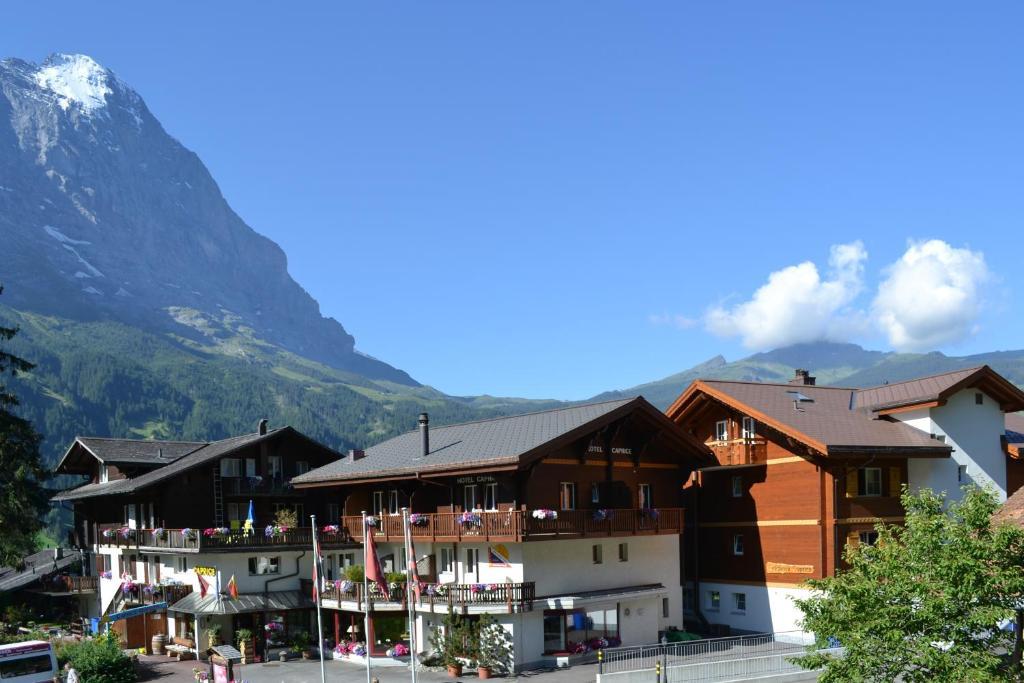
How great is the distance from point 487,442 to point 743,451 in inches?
472

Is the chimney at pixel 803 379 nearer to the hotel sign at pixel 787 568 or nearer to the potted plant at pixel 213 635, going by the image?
the hotel sign at pixel 787 568

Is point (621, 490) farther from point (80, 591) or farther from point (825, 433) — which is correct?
point (80, 591)

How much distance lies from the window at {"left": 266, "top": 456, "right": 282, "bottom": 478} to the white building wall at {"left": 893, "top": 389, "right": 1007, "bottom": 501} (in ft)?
106

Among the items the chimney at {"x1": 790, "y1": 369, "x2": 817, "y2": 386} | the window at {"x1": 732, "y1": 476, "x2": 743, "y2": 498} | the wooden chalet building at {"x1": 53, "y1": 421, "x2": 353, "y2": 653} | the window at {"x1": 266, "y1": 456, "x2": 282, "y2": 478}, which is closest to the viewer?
the wooden chalet building at {"x1": 53, "y1": 421, "x2": 353, "y2": 653}

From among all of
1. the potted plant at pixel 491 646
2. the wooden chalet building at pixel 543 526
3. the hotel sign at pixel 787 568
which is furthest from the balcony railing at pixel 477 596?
the hotel sign at pixel 787 568

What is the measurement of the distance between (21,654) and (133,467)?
21942 millimetres

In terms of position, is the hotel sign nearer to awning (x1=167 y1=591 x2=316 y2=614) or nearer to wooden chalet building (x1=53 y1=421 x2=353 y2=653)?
A: wooden chalet building (x1=53 y1=421 x2=353 y2=653)

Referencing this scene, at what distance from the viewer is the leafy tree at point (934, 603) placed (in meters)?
20.6

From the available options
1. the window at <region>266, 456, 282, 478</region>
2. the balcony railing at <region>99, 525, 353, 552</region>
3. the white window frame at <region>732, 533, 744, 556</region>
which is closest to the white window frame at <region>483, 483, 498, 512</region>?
the balcony railing at <region>99, 525, 353, 552</region>

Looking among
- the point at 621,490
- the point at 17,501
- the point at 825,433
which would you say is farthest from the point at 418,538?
the point at 17,501

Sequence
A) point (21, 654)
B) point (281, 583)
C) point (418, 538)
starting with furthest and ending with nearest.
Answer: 1. point (281, 583)
2. point (418, 538)
3. point (21, 654)

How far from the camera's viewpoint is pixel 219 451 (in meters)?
57.1

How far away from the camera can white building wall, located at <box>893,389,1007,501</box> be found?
47.9 m

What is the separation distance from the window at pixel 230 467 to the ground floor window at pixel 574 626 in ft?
73.8
